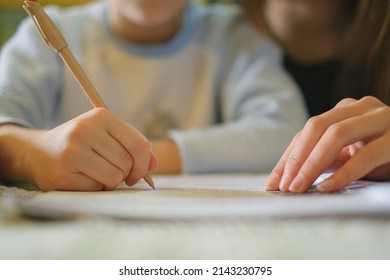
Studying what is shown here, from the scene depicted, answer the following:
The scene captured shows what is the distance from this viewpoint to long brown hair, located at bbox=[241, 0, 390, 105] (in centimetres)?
38

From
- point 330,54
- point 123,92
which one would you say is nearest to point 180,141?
point 123,92

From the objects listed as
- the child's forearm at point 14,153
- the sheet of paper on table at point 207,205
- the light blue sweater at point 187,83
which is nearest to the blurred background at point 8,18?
the light blue sweater at point 187,83

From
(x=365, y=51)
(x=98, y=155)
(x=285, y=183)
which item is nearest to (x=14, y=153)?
(x=98, y=155)

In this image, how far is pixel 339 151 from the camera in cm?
30

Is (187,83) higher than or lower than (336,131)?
higher

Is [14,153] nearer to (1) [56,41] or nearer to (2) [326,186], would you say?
(1) [56,41]

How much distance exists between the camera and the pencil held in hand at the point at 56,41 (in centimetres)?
30

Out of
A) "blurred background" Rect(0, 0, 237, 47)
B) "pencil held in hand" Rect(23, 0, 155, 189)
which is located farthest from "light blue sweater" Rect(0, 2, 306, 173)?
"pencil held in hand" Rect(23, 0, 155, 189)

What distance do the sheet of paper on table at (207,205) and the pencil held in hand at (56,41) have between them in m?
0.06

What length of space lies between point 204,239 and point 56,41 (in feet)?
0.56

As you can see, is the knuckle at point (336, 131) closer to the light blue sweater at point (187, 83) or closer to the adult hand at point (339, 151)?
the adult hand at point (339, 151)

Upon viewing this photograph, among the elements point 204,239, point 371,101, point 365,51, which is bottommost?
point 204,239

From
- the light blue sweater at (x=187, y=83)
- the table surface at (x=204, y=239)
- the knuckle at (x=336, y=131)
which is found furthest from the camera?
the light blue sweater at (x=187, y=83)

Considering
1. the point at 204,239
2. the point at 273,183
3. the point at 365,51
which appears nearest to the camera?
the point at 204,239
